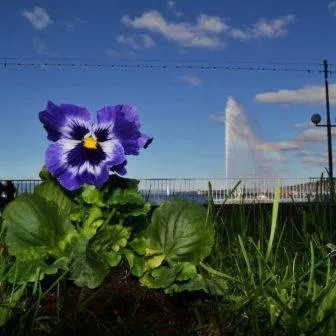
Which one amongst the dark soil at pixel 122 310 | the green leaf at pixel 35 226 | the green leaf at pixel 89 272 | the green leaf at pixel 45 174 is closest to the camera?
the dark soil at pixel 122 310

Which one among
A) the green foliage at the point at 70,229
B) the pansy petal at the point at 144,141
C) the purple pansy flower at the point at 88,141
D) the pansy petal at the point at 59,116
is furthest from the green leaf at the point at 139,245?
the pansy petal at the point at 59,116

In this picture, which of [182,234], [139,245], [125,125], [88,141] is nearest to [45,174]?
[88,141]

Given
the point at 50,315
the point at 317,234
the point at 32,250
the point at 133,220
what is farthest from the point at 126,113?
the point at 317,234

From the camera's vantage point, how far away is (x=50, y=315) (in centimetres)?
185

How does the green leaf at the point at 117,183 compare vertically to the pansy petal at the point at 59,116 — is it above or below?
below

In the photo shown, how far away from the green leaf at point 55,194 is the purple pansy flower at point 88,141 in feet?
0.29

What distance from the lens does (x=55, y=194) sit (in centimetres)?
234

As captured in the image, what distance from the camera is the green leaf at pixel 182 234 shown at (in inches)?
86.6

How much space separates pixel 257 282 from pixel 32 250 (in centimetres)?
93

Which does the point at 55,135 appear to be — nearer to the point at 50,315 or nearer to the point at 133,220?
the point at 133,220

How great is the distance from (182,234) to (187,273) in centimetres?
20

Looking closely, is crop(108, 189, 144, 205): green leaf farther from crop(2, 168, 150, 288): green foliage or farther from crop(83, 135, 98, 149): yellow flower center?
crop(83, 135, 98, 149): yellow flower center

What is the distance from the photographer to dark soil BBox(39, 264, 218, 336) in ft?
5.60

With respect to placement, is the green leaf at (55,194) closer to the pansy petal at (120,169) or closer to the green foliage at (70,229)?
the green foliage at (70,229)
